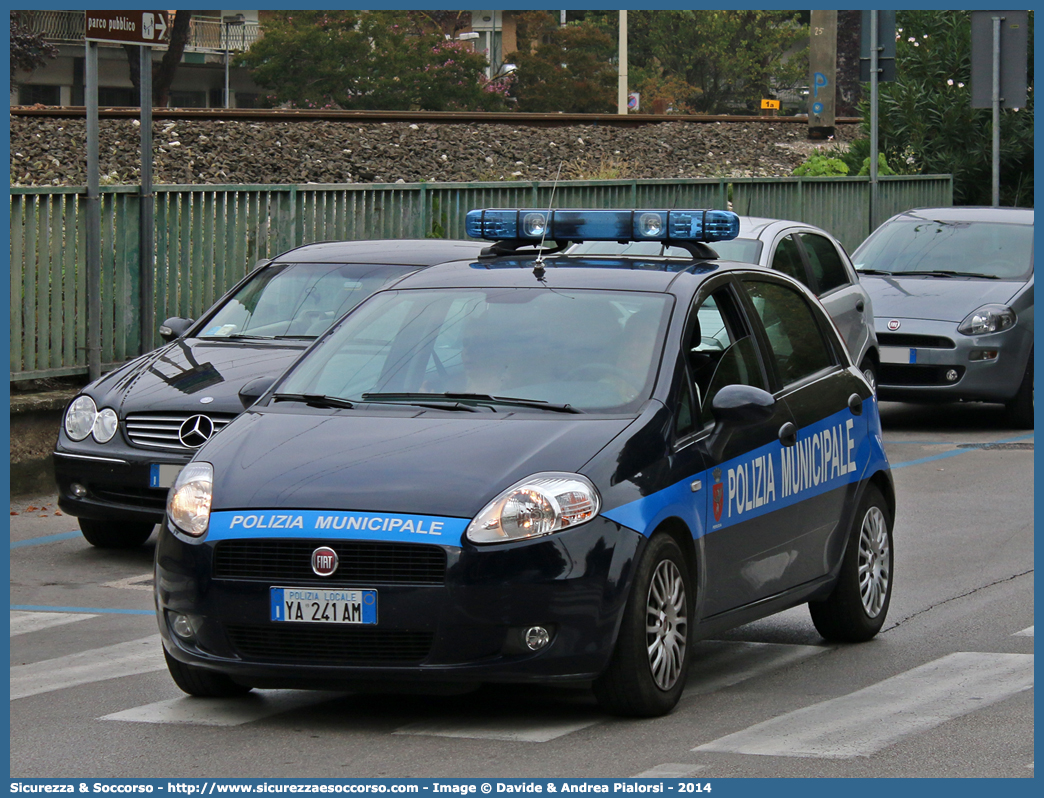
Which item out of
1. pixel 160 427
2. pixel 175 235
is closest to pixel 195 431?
pixel 160 427

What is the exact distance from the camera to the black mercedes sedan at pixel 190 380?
373 inches

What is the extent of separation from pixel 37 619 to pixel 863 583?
371 centimetres

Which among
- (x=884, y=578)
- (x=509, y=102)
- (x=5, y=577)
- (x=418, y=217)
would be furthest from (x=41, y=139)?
(x=509, y=102)

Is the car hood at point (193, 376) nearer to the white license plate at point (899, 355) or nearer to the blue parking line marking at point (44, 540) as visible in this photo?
the blue parking line marking at point (44, 540)

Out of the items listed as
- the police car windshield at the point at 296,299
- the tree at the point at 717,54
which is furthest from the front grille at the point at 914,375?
the tree at the point at 717,54

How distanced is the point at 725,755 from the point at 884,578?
2.47m

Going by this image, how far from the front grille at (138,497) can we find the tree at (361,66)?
52523mm

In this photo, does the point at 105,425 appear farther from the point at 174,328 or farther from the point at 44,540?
the point at 174,328

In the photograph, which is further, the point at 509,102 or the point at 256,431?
the point at 509,102

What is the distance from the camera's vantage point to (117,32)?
1244cm

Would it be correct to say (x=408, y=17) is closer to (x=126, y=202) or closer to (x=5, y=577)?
(x=126, y=202)

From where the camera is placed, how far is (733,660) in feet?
23.4

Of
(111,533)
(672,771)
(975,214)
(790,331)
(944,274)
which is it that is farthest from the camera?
(975,214)

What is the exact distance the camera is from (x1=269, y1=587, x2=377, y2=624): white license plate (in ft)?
18.4
